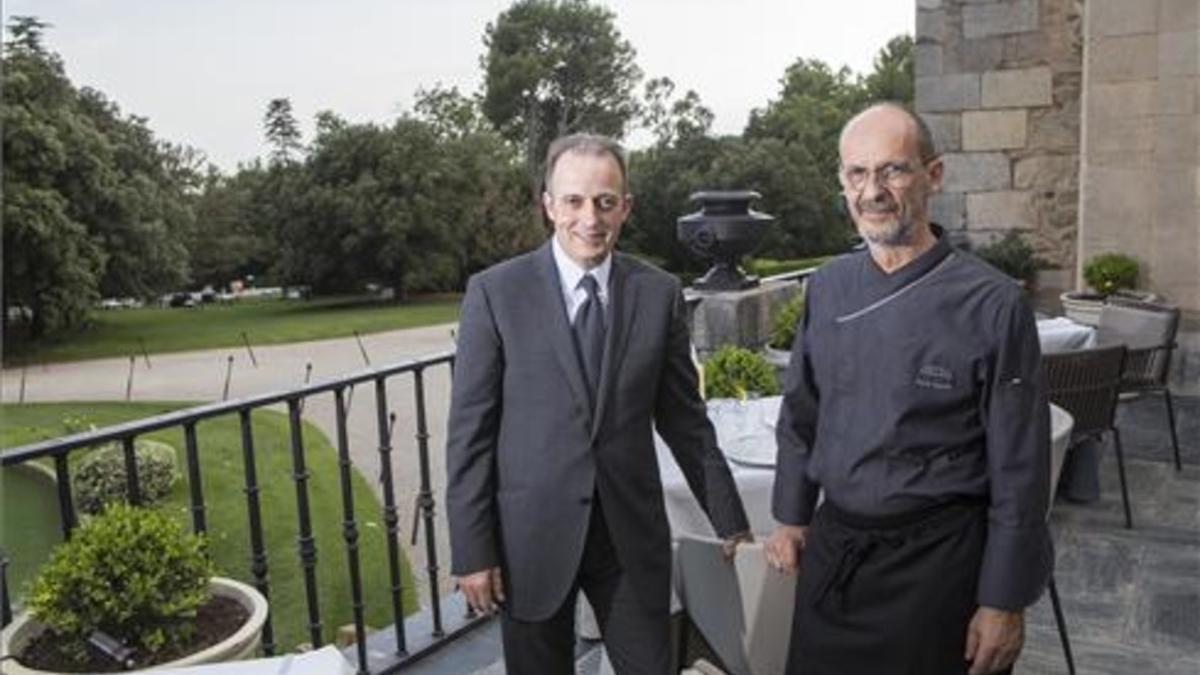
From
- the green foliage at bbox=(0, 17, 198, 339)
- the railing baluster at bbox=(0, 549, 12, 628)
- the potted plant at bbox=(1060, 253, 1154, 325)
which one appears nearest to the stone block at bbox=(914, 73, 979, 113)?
the potted plant at bbox=(1060, 253, 1154, 325)

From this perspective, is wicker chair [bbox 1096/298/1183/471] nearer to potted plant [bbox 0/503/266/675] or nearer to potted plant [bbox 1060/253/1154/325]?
potted plant [bbox 1060/253/1154/325]

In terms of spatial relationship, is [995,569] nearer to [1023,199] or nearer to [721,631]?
[721,631]

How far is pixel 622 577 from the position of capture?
5.82ft

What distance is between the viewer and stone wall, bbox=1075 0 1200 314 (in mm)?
7129

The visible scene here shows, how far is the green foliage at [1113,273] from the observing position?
727cm

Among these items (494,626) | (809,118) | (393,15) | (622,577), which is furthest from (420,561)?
(809,118)

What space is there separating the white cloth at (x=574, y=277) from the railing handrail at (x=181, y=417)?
0.88m

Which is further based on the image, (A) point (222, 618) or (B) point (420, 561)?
(B) point (420, 561)

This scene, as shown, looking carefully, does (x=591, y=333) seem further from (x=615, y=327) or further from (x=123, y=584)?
(x=123, y=584)

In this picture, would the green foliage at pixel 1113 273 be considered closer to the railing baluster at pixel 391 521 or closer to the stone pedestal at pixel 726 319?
the stone pedestal at pixel 726 319

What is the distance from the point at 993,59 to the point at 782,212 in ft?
68.4

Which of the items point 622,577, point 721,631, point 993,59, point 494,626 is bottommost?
point 494,626

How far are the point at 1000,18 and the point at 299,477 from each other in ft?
24.8

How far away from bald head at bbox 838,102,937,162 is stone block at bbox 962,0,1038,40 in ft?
24.4
